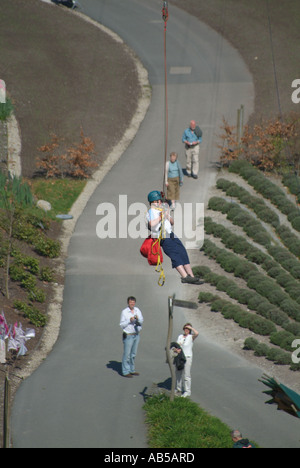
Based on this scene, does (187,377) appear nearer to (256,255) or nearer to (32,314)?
(32,314)

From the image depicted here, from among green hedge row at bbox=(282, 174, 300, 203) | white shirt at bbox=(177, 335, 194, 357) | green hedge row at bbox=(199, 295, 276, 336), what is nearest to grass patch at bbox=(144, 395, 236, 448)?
white shirt at bbox=(177, 335, 194, 357)

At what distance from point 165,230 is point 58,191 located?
13154 millimetres

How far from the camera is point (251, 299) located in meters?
23.2

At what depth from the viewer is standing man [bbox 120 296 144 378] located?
63.2ft

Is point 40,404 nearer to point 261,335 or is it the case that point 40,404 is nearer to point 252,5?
point 261,335

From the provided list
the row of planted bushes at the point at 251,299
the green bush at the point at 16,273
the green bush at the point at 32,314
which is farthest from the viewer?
the green bush at the point at 16,273

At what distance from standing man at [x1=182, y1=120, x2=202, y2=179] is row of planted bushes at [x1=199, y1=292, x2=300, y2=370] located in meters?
8.00

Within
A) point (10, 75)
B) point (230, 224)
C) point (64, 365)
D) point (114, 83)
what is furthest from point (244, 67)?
point (64, 365)

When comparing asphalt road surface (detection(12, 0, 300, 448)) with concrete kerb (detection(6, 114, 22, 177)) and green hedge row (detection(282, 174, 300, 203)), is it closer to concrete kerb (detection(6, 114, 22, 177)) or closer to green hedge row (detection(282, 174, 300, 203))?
green hedge row (detection(282, 174, 300, 203))

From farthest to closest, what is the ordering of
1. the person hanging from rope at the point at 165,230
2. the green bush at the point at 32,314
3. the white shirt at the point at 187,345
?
the green bush at the point at 32,314, the white shirt at the point at 187,345, the person hanging from rope at the point at 165,230

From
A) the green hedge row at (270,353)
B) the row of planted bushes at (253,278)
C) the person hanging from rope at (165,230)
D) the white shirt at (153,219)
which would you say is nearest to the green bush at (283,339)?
the green hedge row at (270,353)

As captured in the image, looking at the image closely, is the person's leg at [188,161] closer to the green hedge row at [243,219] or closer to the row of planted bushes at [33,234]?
the green hedge row at [243,219]

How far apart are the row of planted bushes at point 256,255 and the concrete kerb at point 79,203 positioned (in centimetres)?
452

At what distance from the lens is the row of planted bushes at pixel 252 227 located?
2653 cm
